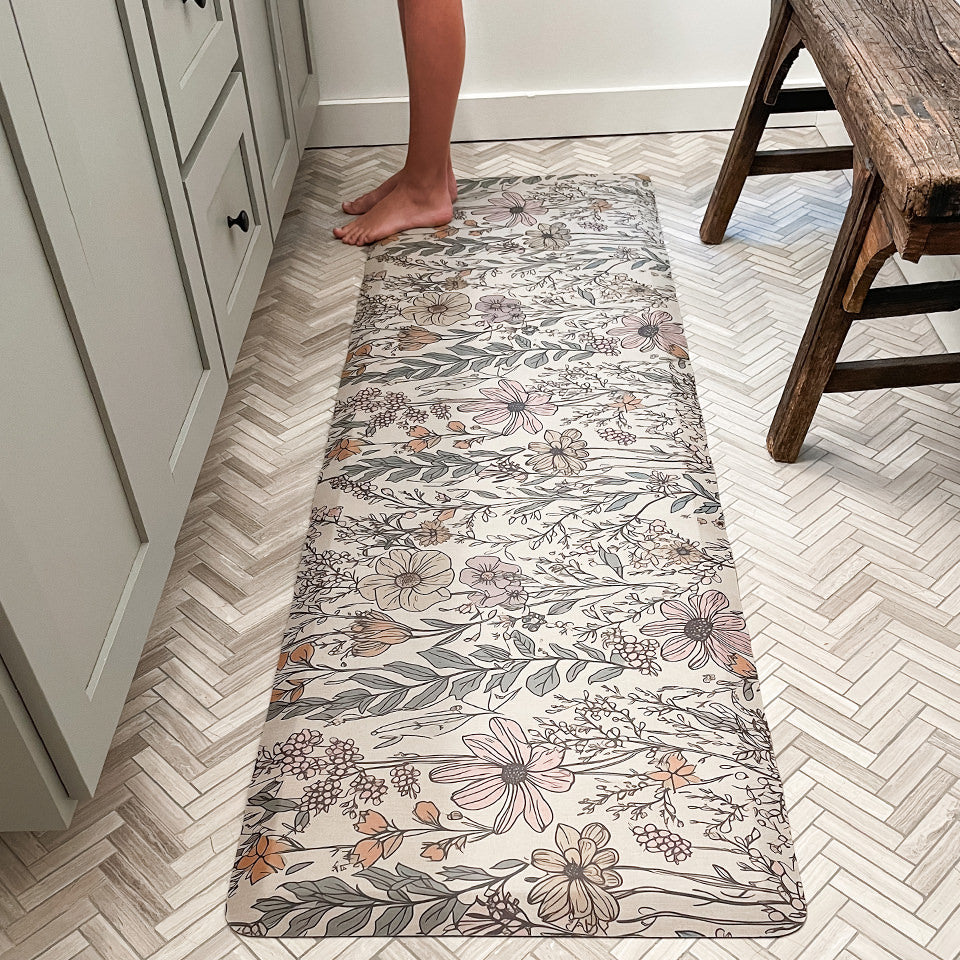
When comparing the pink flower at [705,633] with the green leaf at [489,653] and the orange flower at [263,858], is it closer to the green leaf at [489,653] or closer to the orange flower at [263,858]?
the green leaf at [489,653]

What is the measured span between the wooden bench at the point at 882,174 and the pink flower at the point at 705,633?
0.38m

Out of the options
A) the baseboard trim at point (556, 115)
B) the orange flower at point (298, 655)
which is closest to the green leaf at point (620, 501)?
the orange flower at point (298, 655)

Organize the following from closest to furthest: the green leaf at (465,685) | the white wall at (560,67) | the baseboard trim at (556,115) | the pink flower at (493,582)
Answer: the green leaf at (465,685)
the pink flower at (493,582)
the white wall at (560,67)
the baseboard trim at (556,115)

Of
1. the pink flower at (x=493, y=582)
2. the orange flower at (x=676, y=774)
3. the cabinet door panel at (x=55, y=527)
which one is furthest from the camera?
the pink flower at (x=493, y=582)

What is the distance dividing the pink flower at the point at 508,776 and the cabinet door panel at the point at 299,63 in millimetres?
1517

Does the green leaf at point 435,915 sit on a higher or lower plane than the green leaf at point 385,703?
higher

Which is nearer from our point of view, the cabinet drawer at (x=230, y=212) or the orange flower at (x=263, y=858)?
the orange flower at (x=263, y=858)

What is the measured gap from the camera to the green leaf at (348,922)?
110 cm

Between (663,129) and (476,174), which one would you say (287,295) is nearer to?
(476,174)

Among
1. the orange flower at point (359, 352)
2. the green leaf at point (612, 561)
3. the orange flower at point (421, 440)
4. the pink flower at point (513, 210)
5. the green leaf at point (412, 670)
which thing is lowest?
the pink flower at point (513, 210)

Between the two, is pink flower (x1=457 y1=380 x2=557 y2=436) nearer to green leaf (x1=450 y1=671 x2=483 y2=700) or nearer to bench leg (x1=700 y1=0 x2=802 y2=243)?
green leaf (x1=450 y1=671 x2=483 y2=700)

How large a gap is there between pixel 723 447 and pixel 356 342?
2.48 ft

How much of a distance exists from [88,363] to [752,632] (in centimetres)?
96

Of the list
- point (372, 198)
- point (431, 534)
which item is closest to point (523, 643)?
point (431, 534)
